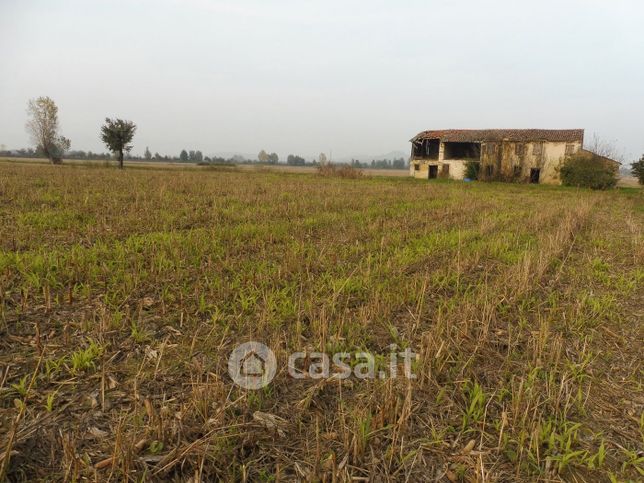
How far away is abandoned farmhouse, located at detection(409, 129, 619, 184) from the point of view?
116ft

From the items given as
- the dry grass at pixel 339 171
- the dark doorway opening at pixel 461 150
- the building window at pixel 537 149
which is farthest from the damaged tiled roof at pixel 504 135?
the dry grass at pixel 339 171

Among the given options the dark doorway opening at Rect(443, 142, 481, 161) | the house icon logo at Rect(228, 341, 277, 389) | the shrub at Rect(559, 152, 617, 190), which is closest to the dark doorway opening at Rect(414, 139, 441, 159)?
the dark doorway opening at Rect(443, 142, 481, 161)

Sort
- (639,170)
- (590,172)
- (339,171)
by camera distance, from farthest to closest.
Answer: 1. (339,171)
2. (639,170)
3. (590,172)

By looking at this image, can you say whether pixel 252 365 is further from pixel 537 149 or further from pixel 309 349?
pixel 537 149

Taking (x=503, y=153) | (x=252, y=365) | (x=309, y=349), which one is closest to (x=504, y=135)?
(x=503, y=153)

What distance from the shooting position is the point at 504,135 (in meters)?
38.0

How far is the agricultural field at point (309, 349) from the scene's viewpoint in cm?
219

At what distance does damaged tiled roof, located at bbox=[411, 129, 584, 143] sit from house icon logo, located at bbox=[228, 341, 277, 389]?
4072cm

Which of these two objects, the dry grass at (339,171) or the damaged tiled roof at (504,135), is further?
the dry grass at (339,171)

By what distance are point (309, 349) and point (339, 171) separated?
1447 inches

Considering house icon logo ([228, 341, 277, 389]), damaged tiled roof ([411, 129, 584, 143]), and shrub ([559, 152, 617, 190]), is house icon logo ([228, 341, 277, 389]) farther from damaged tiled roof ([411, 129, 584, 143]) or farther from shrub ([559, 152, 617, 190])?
damaged tiled roof ([411, 129, 584, 143])

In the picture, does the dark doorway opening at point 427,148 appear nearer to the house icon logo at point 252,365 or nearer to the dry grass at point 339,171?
the dry grass at point 339,171

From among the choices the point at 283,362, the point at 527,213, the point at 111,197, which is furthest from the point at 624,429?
the point at 111,197

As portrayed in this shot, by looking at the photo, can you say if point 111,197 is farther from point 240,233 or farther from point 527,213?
point 527,213
